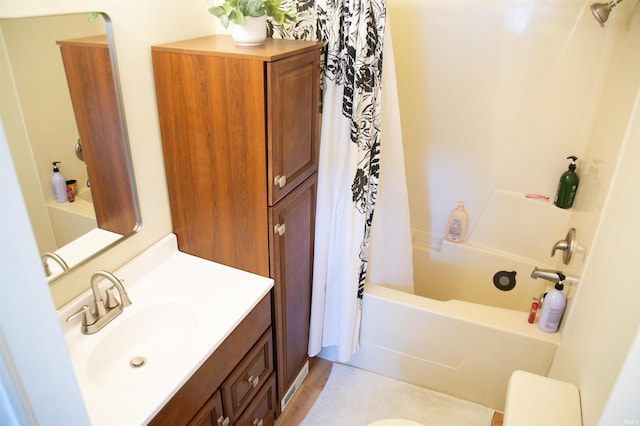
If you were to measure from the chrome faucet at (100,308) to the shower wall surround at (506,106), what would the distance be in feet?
5.84

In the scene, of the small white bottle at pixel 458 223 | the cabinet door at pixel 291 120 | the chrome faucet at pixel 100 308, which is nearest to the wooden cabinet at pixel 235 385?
the chrome faucet at pixel 100 308

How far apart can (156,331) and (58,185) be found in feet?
1.83

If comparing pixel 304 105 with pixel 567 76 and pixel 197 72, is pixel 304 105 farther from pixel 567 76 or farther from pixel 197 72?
pixel 567 76

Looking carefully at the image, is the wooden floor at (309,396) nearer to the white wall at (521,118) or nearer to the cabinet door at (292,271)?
the cabinet door at (292,271)

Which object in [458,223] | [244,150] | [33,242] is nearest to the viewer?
[33,242]

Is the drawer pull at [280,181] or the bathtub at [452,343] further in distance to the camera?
the bathtub at [452,343]

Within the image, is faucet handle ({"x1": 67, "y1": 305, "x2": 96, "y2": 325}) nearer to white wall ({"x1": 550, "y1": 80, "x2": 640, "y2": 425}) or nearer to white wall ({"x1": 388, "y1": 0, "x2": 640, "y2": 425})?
white wall ({"x1": 550, "y1": 80, "x2": 640, "y2": 425})

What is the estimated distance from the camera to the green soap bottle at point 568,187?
2.26 m

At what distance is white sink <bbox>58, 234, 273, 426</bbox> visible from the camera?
1161 millimetres

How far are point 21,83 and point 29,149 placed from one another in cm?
17

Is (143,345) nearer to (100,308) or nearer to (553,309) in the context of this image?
(100,308)

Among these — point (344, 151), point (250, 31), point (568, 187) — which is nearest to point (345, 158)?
point (344, 151)

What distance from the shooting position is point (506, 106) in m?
2.33

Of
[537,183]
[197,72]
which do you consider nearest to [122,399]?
[197,72]
